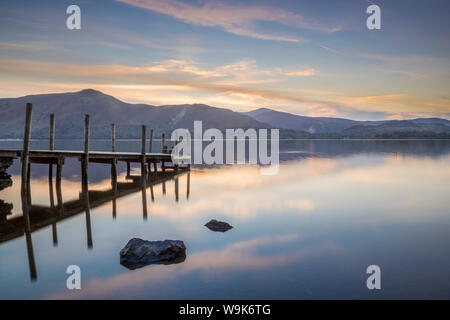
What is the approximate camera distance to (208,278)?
874 cm

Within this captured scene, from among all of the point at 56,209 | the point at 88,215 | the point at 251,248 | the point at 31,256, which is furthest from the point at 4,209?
the point at 251,248

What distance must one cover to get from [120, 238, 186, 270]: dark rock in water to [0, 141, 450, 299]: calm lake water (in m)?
0.27

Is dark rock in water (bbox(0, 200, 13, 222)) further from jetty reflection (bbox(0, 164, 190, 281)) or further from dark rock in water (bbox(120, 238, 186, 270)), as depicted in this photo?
dark rock in water (bbox(120, 238, 186, 270))

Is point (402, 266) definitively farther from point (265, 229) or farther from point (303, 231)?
point (265, 229)

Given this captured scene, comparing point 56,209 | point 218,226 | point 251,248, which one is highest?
point 56,209

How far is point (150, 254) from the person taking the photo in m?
9.45

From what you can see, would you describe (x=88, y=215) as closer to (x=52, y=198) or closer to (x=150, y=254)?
(x=52, y=198)

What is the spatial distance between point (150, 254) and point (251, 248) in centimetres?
345

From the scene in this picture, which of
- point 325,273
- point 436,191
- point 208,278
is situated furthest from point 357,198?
point 208,278

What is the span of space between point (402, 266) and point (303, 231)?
423 cm

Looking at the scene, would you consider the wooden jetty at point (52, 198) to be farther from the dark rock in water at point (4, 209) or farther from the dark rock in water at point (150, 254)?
the dark rock in water at point (150, 254)

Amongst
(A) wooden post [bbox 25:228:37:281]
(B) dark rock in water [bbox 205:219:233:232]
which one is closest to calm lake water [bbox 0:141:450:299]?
(A) wooden post [bbox 25:228:37:281]

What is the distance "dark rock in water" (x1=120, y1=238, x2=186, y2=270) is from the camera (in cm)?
938

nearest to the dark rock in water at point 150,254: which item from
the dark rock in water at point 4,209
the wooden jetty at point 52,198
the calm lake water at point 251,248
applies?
the calm lake water at point 251,248
